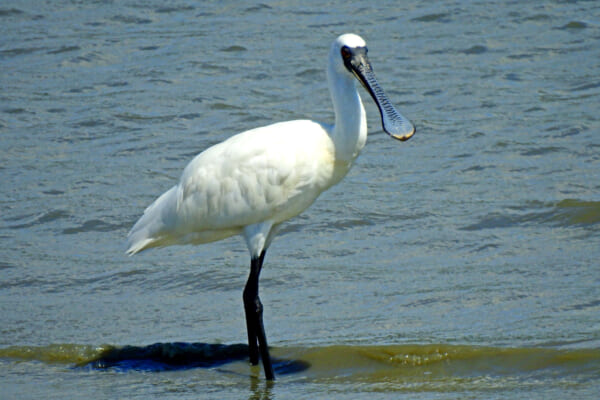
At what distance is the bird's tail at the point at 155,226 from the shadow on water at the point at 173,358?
78cm

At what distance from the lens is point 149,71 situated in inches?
677

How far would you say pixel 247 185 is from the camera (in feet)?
26.9

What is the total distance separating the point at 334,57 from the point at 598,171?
4.89 meters

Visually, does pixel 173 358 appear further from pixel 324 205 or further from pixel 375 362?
pixel 324 205

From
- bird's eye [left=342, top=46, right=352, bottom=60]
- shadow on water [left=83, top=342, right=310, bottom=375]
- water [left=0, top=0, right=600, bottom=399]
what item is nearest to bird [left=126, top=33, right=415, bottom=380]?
bird's eye [left=342, top=46, right=352, bottom=60]

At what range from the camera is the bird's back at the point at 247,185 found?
26.5 ft

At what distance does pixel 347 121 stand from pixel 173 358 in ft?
7.10

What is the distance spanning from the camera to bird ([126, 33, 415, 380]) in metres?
8.04

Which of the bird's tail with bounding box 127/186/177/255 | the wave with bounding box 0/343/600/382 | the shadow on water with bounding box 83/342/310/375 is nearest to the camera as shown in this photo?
the wave with bounding box 0/343/600/382

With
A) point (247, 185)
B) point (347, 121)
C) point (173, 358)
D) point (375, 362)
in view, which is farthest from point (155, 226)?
point (375, 362)

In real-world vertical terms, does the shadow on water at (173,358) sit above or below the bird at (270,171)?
below

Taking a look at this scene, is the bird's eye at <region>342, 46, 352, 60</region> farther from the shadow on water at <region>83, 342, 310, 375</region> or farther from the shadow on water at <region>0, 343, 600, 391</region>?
the shadow on water at <region>83, 342, 310, 375</region>

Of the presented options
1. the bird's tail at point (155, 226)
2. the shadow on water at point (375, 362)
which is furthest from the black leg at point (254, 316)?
the bird's tail at point (155, 226)

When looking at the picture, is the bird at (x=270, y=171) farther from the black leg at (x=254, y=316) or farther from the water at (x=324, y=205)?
the water at (x=324, y=205)
